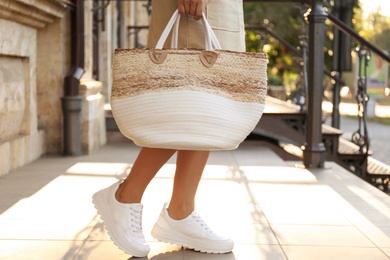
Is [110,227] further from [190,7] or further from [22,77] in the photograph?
[22,77]

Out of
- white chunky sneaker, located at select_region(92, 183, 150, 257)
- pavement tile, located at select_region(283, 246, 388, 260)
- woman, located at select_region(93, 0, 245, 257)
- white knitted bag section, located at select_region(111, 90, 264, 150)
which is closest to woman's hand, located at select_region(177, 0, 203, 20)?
woman, located at select_region(93, 0, 245, 257)

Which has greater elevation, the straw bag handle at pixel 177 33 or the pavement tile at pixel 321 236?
the straw bag handle at pixel 177 33

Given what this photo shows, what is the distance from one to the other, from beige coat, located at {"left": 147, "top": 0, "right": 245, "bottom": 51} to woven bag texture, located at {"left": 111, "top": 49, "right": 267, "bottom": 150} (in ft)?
0.59

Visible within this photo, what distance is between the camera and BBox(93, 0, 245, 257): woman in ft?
9.00

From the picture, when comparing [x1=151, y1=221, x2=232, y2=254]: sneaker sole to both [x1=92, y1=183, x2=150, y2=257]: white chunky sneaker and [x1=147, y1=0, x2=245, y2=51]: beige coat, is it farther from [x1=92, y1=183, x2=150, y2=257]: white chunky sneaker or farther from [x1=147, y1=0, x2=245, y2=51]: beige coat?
[x1=147, y1=0, x2=245, y2=51]: beige coat

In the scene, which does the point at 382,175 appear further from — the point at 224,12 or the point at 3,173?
the point at 224,12

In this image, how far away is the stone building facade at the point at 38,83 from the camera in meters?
4.88

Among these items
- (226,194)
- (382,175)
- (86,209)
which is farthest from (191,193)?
(382,175)

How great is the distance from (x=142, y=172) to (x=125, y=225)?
0.21 m

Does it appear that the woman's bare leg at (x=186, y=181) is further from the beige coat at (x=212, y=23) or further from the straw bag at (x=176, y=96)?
the beige coat at (x=212, y=23)

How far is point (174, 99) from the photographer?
2533 mm

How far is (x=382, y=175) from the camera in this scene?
22.6 feet

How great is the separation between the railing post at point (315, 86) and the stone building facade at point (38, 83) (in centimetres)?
180

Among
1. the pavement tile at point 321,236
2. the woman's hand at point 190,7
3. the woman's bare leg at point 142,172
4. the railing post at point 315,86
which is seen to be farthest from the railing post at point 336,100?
the woman's hand at point 190,7
